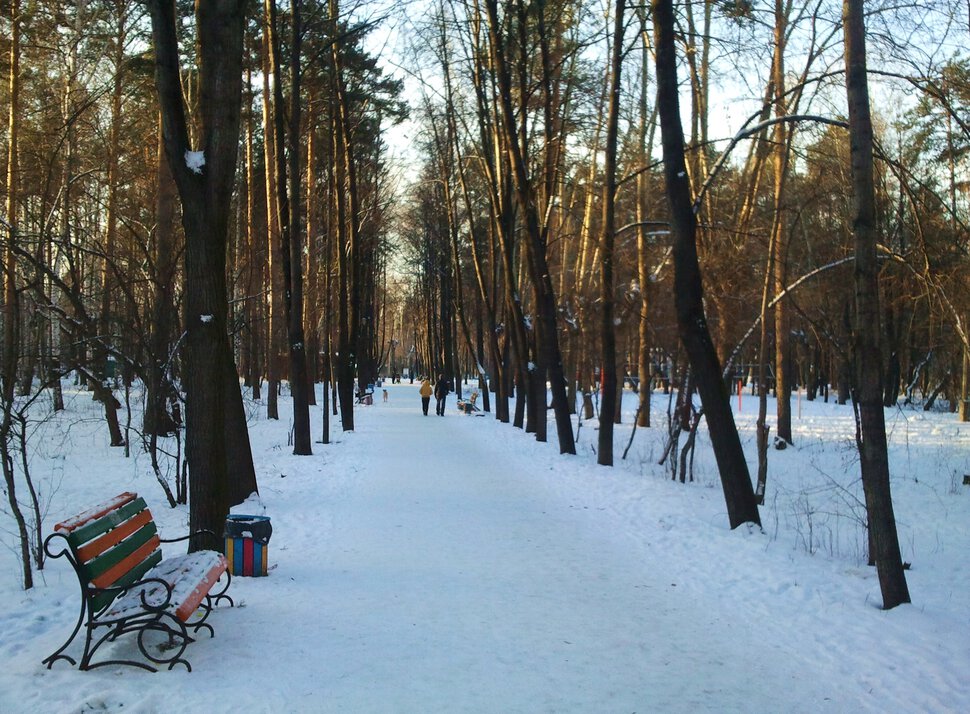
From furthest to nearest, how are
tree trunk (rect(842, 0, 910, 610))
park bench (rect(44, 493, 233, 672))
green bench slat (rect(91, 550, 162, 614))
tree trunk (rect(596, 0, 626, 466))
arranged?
tree trunk (rect(596, 0, 626, 466)) → tree trunk (rect(842, 0, 910, 610)) → green bench slat (rect(91, 550, 162, 614)) → park bench (rect(44, 493, 233, 672))

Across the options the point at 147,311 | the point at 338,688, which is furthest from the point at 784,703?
the point at 147,311

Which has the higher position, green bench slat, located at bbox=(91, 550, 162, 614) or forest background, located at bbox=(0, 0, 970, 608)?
forest background, located at bbox=(0, 0, 970, 608)

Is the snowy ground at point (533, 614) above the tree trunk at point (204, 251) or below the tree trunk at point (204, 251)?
below

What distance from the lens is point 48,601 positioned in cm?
654

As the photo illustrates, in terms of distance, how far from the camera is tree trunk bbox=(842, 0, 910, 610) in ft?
21.9

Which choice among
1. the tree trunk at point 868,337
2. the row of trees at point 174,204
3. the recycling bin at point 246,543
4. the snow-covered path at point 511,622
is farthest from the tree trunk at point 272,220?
the tree trunk at point 868,337

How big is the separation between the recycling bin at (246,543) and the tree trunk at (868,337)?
208 inches

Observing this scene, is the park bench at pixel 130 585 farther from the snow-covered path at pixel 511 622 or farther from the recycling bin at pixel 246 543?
the recycling bin at pixel 246 543

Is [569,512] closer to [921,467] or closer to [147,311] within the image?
[147,311]

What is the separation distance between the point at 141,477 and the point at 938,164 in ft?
74.6

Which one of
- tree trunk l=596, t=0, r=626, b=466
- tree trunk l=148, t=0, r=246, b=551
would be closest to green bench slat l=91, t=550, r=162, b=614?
tree trunk l=148, t=0, r=246, b=551

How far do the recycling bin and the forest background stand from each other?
231 mm

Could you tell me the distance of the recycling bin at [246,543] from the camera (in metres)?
7.14

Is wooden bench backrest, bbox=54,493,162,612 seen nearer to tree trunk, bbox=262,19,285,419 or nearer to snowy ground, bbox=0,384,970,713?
snowy ground, bbox=0,384,970,713
